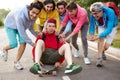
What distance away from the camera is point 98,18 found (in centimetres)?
834

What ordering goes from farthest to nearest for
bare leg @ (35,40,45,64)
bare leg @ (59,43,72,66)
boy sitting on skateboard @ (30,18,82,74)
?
boy sitting on skateboard @ (30,18,82,74)
bare leg @ (35,40,45,64)
bare leg @ (59,43,72,66)

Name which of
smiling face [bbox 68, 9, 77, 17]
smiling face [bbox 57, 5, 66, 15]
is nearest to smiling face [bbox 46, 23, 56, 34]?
smiling face [bbox 68, 9, 77, 17]

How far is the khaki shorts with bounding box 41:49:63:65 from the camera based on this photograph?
7711 millimetres

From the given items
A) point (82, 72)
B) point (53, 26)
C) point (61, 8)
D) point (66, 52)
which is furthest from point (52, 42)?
point (61, 8)

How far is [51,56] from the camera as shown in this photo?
7.72m

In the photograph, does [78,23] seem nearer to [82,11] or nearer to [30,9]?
[82,11]

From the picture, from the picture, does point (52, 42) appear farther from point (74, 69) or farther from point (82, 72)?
point (74, 69)

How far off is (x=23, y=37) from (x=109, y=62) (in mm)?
2733

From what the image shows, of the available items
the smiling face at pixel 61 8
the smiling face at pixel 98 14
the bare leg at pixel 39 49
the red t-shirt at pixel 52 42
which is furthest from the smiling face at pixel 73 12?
the bare leg at pixel 39 49

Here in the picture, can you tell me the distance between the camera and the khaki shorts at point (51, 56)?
771cm

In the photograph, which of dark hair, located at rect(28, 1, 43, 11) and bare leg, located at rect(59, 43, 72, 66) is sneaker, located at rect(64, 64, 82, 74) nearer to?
bare leg, located at rect(59, 43, 72, 66)

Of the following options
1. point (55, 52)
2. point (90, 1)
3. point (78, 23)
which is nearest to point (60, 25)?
→ point (78, 23)

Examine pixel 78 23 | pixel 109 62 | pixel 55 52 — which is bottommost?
pixel 109 62

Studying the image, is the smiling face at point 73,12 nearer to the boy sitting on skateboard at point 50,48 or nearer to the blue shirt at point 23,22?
the boy sitting on skateboard at point 50,48
